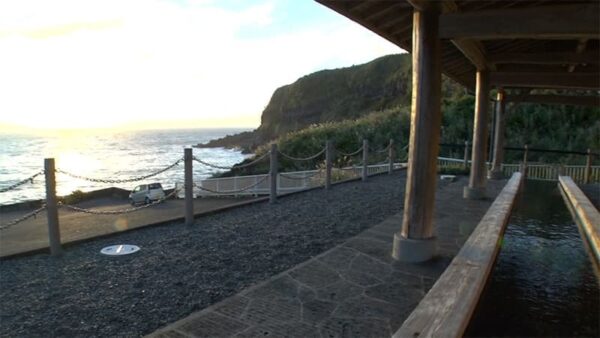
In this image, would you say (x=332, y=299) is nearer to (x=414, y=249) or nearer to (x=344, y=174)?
(x=414, y=249)

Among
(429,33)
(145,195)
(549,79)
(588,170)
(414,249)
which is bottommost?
(145,195)

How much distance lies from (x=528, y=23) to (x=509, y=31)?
221mm

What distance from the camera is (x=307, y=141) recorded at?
2483cm

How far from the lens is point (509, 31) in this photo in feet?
15.9

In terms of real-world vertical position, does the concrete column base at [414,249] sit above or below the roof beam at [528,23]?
below

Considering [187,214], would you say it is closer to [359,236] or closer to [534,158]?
[359,236]

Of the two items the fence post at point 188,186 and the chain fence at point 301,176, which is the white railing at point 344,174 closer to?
the chain fence at point 301,176

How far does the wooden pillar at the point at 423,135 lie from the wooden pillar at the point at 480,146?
191 inches

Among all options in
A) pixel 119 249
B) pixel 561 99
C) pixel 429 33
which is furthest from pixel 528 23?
pixel 561 99

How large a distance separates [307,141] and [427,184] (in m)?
20.1

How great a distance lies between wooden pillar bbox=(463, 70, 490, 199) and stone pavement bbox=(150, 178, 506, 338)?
3.96 m

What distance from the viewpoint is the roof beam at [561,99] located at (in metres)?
13.5

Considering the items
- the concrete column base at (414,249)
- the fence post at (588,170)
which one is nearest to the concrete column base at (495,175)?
the fence post at (588,170)

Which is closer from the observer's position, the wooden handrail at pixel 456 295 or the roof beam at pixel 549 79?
the wooden handrail at pixel 456 295
